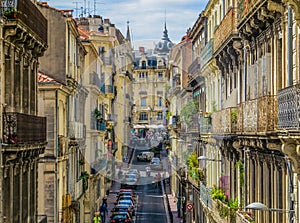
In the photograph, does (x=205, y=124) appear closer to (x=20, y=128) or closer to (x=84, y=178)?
(x=84, y=178)

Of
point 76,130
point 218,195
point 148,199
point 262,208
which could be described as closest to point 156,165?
point 148,199

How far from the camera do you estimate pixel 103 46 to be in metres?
69.7

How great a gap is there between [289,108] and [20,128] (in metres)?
9.04

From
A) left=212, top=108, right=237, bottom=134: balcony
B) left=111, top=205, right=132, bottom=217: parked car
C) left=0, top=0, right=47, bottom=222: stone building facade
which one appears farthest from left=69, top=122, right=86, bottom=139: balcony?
left=0, top=0, right=47, bottom=222: stone building facade

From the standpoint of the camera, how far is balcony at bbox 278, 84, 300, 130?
41.8ft

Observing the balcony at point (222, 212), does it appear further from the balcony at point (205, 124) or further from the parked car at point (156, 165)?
the parked car at point (156, 165)

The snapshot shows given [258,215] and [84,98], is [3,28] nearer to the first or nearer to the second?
[258,215]

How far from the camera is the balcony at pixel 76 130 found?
38.4 metres

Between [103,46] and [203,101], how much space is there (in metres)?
29.2

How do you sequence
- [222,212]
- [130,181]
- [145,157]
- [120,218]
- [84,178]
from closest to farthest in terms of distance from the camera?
1. [222,212]
2. [84,178]
3. [120,218]
4. [130,181]
5. [145,157]

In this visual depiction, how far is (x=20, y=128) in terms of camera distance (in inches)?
794

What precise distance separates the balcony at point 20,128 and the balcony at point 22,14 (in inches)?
95.2

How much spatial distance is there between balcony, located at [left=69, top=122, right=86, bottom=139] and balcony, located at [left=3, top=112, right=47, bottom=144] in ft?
47.0

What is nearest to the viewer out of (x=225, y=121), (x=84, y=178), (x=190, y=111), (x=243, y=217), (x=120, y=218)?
(x=243, y=217)
